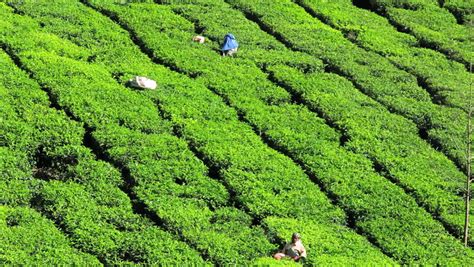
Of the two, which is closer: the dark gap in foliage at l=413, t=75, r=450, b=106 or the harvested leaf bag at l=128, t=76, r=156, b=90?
the harvested leaf bag at l=128, t=76, r=156, b=90

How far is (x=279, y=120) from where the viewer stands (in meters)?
27.0

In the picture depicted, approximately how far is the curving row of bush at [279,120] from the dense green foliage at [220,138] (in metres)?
0.06

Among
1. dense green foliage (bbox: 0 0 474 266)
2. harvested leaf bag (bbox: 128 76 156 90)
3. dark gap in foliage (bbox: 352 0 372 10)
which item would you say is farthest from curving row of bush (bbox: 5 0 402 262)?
dark gap in foliage (bbox: 352 0 372 10)

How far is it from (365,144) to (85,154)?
850cm

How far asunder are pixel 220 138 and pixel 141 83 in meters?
3.35

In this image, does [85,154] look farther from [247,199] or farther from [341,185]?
[341,185]

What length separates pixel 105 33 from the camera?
29750 millimetres

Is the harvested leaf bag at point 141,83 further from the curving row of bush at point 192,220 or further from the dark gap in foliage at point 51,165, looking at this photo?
the dark gap in foliage at point 51,165

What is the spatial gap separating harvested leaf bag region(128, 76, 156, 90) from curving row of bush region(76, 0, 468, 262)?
187 centimetres

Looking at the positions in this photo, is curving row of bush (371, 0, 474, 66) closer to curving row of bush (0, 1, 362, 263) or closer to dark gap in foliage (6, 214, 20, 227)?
curving row of bush (0, 1, 362, 263)

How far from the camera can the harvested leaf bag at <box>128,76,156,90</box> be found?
26.9 metres

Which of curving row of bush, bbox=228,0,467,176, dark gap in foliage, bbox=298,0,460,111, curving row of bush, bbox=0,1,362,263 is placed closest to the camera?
curving row of bush, bbox=0,1,362,263

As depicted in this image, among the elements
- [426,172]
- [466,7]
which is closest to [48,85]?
[426,172]

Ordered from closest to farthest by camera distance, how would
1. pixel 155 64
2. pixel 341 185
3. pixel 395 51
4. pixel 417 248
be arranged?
pixel 417 248 < pixel 341 185 < pixel 155 64 < pixel 395 51
